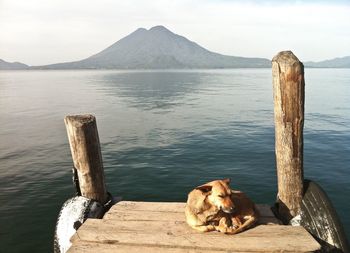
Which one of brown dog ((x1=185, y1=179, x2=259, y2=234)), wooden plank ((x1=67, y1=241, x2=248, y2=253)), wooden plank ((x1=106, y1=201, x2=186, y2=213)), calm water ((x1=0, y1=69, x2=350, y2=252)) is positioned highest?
brown dog ((x1=185, y1=179, x2=259, y2=234))

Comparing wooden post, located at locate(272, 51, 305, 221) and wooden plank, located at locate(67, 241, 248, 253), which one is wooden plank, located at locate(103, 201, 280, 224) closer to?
wooden post, located at locate(272, 51, 305, 221)

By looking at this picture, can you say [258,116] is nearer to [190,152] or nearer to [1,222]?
[190,152]

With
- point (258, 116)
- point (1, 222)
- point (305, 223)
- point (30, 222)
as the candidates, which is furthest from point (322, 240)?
point (258, 116)

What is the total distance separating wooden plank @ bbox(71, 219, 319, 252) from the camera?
5367 mm

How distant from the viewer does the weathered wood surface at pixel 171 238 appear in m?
5.36

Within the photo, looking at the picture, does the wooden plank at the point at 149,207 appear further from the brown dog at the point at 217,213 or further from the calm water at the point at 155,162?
the calm water at the point at 155,162

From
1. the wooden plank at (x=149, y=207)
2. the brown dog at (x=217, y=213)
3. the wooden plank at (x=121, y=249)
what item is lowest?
the wooden plank at (x=149, y=207)

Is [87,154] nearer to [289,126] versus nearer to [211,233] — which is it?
[211,233]

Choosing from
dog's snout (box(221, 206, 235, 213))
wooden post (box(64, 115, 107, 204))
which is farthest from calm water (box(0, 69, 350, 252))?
dog's snout (box(221, 206, 235, 213))

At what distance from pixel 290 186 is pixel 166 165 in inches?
417

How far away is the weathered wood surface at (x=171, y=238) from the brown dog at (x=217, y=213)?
0.40ft

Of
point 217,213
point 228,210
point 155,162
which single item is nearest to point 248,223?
point 228,210

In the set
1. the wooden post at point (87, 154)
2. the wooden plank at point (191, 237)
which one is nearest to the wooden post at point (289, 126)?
the wooden plank at point (191, 237)

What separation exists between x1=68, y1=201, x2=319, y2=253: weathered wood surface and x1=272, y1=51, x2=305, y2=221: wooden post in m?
0.71
